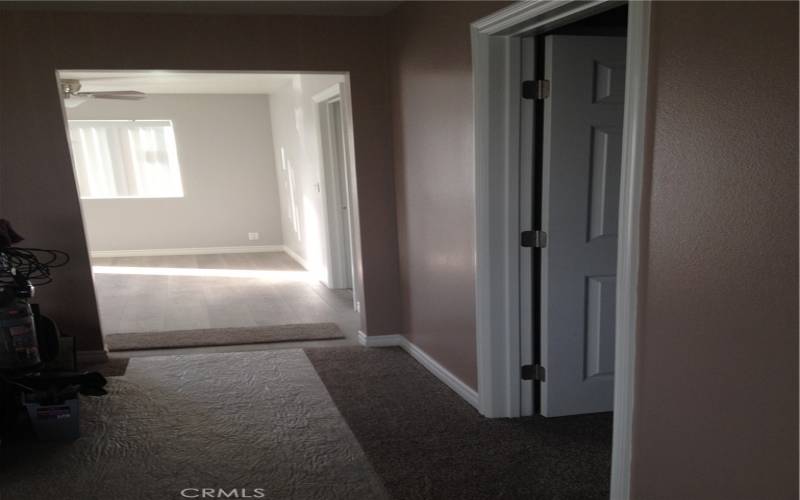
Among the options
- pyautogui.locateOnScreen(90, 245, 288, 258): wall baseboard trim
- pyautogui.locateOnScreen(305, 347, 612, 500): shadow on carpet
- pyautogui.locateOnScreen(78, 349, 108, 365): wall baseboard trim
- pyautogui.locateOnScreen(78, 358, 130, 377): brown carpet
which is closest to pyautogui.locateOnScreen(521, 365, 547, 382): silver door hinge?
pyautogui.locateOnScreen(305, 347, 612, 500): shadow on carpet

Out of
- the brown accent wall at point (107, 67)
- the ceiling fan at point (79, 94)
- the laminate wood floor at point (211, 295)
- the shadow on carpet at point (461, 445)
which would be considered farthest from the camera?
the laminate wood floor at point (211, 295)

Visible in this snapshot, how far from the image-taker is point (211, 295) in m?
5.80

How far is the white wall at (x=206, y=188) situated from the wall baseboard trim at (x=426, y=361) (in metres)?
4.83

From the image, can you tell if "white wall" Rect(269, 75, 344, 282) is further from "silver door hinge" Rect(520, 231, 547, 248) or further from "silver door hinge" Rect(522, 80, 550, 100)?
"silver door hinge" Rect(520, 231, 547, 248)

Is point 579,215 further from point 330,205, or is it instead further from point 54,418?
point 330,205

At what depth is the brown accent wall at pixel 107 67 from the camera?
3.28 metres

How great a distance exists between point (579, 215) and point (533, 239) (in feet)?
0.82

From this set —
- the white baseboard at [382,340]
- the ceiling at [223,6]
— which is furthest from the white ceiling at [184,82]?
the white baseboard at [382,340]

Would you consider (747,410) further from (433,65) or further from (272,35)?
(272,35)

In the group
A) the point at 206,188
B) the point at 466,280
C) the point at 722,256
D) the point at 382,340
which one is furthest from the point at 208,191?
the point at 722,256

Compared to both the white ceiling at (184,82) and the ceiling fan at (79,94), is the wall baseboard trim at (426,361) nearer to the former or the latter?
the ceiling fan at (79,94)

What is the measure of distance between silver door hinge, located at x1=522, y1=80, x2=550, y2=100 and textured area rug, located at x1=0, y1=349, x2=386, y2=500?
187 cm

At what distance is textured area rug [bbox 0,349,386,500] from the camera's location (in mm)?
2336

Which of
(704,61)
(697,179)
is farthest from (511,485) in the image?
(704,61)
